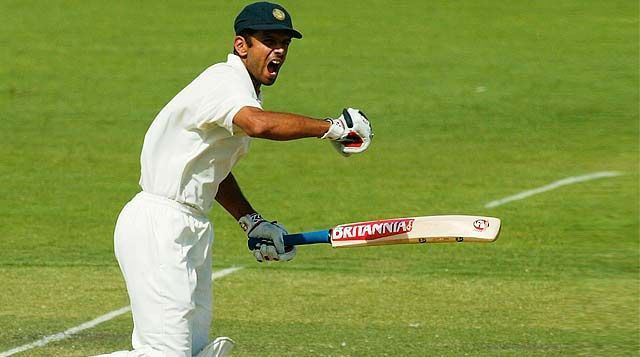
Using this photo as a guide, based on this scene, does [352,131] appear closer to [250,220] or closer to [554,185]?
[250,220]

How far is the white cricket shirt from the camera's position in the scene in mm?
6988

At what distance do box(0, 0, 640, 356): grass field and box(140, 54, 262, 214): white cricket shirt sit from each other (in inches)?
102

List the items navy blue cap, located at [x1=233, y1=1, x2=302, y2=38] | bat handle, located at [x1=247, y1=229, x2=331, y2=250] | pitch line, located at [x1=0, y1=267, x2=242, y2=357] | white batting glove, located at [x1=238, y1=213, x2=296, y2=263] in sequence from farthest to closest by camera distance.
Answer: pitch line, located at [x1=0, y1=267, x2=242, y2=357] < white batting glove, located at [x1=238, y1=213, x2=296, y2=263] < bat handle, located at [x1=247, y1=229, x2=331, y2=250] < navy blue cap, located at [x1=233, y1=1, x2=302, y2=38]

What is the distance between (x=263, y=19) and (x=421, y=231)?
1.39 metres

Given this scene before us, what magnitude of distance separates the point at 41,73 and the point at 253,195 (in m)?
6.75

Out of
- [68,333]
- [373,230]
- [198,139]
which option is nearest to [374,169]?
[68,333]

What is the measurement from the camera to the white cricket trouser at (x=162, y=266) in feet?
22.9

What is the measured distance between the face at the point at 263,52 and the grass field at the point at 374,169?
2.78m

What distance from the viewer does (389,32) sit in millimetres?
22812

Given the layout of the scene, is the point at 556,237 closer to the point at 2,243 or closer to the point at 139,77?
the point at 2,243

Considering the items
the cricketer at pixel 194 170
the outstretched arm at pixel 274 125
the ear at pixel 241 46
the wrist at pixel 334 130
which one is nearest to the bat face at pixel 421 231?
the cricketer at pixel 194 170

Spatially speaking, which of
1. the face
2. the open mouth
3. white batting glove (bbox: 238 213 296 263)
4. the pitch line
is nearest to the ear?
the face

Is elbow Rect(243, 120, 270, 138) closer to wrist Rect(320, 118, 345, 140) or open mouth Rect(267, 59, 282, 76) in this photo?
wrist Rect(320, 118, 345, 140)

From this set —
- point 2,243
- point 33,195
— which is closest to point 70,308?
point 2,243
